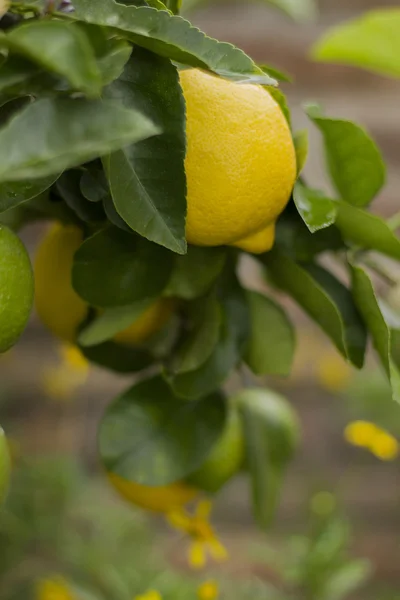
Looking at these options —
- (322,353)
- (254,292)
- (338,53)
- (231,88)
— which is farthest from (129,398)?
(322,353)

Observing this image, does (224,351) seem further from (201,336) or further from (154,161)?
(154,161)

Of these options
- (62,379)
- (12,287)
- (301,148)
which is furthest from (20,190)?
(62,379)

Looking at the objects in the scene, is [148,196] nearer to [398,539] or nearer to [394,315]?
[394,315]

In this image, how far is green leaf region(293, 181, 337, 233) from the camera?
33 centimetres

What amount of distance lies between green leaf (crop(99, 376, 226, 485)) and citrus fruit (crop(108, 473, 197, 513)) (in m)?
0.05

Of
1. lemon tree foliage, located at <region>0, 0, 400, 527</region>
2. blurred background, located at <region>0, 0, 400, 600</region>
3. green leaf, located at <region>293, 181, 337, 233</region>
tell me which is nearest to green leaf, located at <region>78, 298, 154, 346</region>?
lemon tree foliage, located at <region>0, 0, 400, 527</region>

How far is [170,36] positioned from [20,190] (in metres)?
0.08

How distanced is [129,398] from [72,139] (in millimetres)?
256

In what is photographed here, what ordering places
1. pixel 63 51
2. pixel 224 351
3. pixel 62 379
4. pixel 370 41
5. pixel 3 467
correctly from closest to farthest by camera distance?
pixel 63 51
pixel 3 467
pixel 224 351
pixel 370 41
pixel 62 379

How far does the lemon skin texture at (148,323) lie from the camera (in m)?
0.44

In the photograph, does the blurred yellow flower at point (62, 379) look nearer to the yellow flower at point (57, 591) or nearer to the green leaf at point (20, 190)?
the yellow flower at point (57, 591)

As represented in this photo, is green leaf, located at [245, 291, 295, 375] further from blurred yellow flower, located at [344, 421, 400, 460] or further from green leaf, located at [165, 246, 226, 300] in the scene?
blurred yellow flower, located at [344, 421, 400, 460]

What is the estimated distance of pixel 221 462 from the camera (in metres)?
0.48

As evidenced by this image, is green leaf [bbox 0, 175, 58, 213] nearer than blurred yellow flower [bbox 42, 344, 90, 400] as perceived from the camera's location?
Yes
